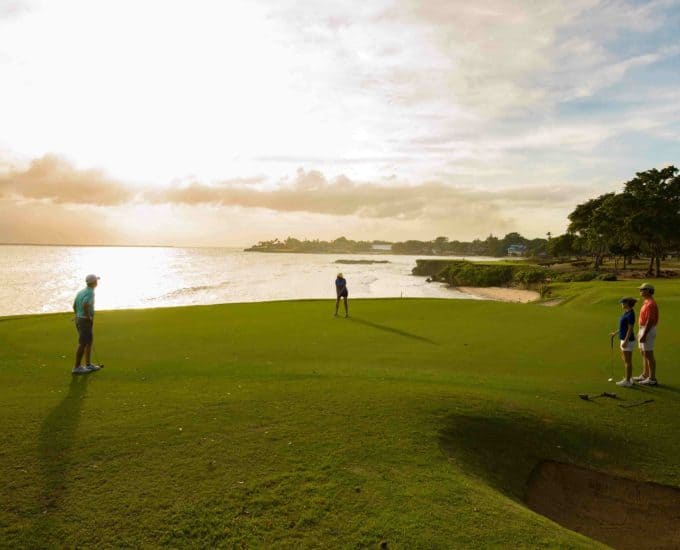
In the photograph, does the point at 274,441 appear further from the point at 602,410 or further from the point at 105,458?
the point at 602,410

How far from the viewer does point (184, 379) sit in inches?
465

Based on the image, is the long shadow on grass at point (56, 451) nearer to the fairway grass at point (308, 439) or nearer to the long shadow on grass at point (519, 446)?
the fairway grass at point (308, 439)

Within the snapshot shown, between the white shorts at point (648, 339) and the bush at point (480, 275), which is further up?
the white shorts at point (648, 339)

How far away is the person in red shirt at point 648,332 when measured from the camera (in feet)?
39.7

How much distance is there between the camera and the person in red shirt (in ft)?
39.7

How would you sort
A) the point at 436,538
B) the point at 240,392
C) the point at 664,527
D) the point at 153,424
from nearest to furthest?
the point at 436,538, the point at 664,527, the point at 153,424, the point at 240,392

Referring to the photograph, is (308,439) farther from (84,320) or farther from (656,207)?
(656,207)

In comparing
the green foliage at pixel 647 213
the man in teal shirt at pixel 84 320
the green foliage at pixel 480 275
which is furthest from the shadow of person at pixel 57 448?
the green foliage at pixel 480 275

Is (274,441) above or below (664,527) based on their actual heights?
above

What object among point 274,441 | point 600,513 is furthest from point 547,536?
point 274,441

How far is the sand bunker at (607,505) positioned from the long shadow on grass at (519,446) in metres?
0.26

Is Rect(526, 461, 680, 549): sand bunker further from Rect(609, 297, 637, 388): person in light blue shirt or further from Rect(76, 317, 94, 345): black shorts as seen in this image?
Rect(76, 317, 94, 345): black shorts

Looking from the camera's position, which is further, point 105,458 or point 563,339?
point 563,339

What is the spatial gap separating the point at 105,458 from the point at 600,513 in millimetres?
8088
